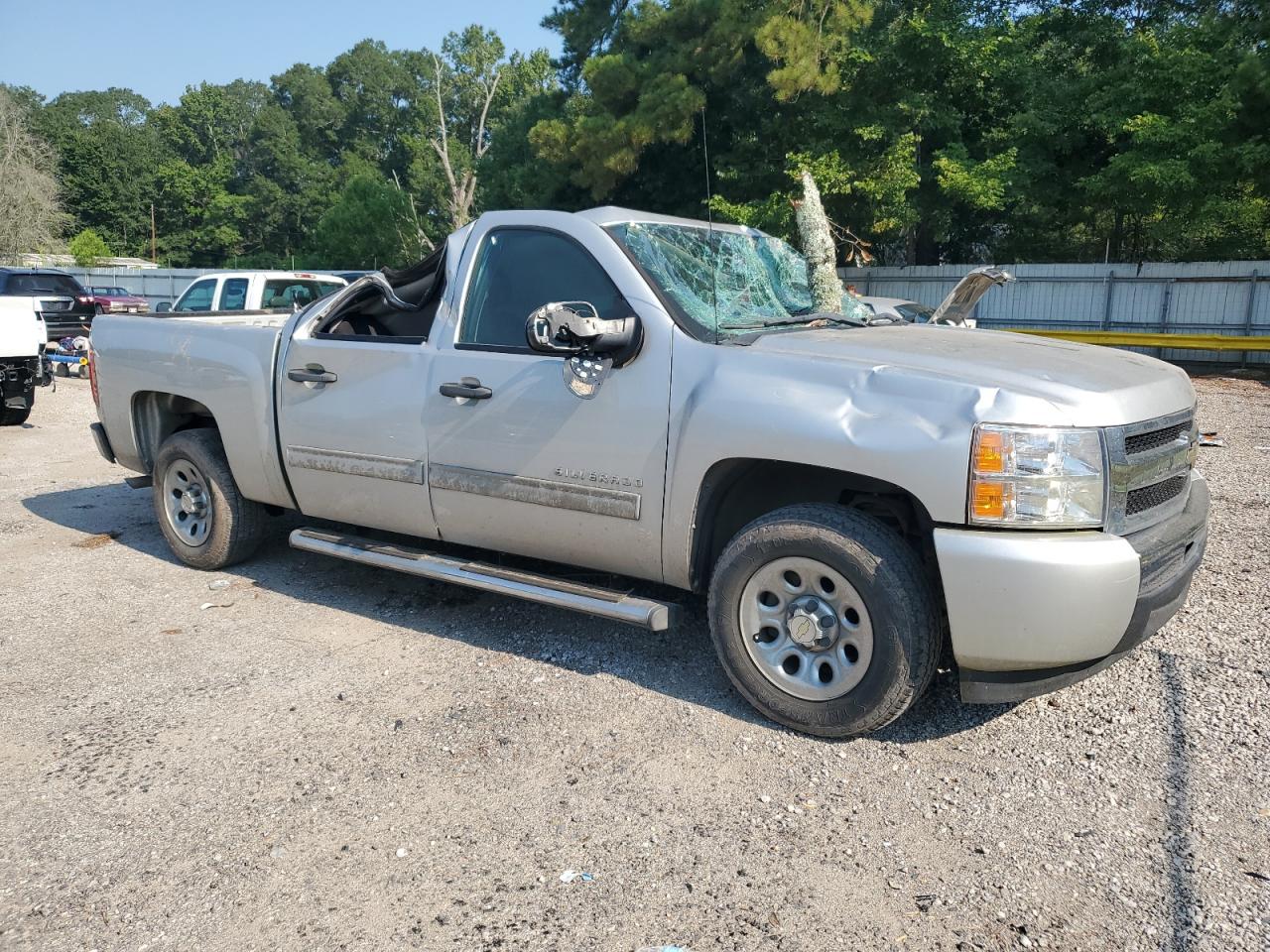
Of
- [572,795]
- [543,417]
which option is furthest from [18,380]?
[572,795]

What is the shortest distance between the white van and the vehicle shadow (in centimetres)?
800

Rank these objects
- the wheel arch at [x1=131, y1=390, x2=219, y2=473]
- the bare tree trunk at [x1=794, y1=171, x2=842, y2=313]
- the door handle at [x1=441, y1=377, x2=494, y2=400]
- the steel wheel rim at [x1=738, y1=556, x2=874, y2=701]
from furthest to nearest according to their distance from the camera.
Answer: the wheel arch at [x1=131, y1=390, x2=219, y2=473]
the bare tree trunk at [x1=794, y1=171, x2=842, y2=313]
the door handle at [x1=441, y1=377, x2=494, y2=400]
the steel wheel rim at [x1=738, y1=556, x2=874, y2=701]

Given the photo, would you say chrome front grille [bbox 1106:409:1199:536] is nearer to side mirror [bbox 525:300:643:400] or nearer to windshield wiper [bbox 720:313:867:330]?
windshield wiper [bbox 720:313:867:330]

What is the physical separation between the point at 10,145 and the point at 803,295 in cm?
6052

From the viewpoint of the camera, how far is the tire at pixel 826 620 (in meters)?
3.49

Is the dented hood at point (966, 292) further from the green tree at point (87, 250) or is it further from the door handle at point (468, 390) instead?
the green tree at point (87, 250)

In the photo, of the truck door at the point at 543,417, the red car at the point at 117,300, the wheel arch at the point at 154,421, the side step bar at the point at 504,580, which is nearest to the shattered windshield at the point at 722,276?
the truck door at the point at 543,417

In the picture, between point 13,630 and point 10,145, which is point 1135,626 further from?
point 10,145

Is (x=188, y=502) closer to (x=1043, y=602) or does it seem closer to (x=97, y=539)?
(x=97, y=539)

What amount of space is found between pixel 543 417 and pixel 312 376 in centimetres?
154

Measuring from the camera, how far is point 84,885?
2.95 metres

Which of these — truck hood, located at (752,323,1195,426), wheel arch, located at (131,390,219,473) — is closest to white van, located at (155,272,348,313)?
wheel arch, located at (131,390,219,473)

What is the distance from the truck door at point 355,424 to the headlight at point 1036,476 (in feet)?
8.30

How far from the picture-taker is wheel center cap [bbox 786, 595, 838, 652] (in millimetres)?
3660
